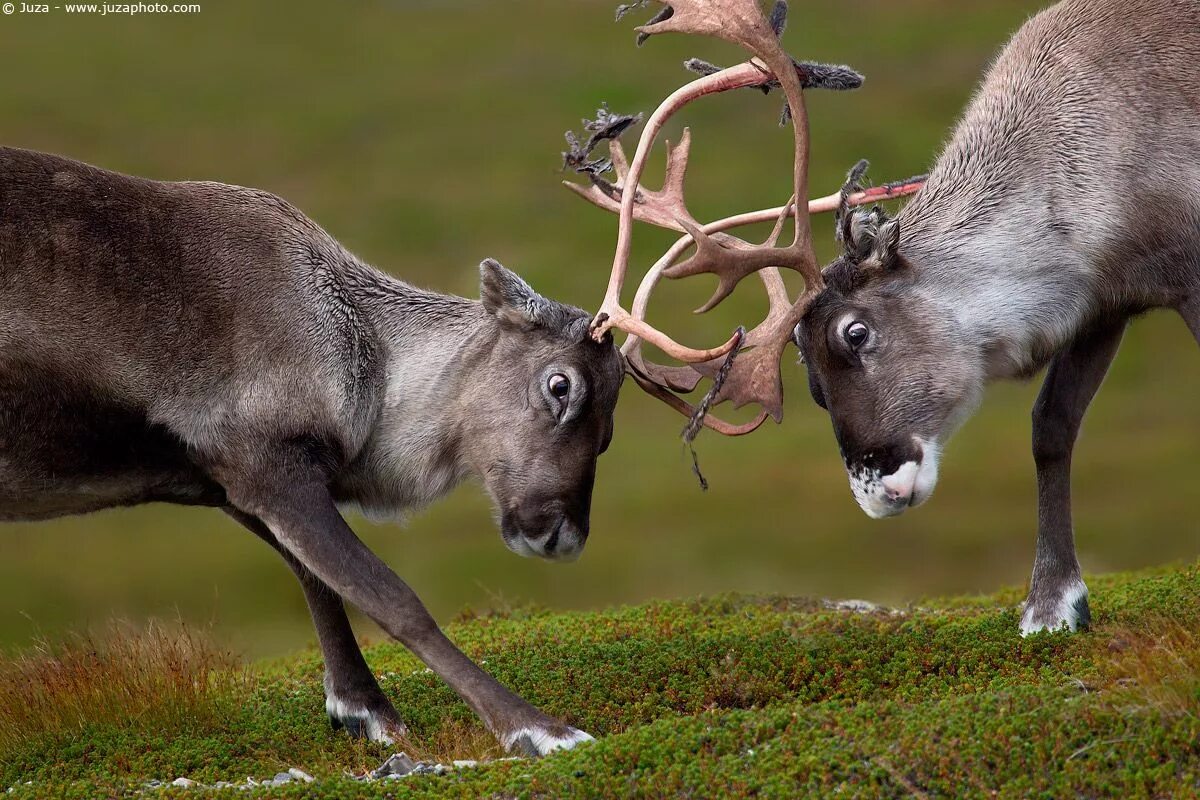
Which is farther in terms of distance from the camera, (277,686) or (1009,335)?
(277,686)

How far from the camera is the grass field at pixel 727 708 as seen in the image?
22.2 ft

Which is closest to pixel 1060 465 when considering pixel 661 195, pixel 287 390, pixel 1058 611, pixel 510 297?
pixel 1058 611

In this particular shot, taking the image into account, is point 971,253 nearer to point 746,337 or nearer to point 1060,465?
point 746,337

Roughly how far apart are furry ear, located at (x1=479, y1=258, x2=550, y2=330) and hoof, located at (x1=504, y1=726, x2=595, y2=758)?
7.79ft

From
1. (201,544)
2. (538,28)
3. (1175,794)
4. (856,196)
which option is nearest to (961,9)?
(538,28)

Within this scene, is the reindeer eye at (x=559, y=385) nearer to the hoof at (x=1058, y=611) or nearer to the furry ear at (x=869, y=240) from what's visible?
the furry ear at (x=869, y=240)

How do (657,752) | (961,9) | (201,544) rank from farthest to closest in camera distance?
(961,9) < (201,544) < (657,752)

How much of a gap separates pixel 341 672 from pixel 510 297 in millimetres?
2397

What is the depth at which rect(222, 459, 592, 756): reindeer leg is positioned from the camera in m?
8.20

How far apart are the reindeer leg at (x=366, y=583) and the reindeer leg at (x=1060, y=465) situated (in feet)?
10.9

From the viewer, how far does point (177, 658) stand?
9.44 metres

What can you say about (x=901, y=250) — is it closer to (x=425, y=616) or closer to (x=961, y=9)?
(x=425, y=616)

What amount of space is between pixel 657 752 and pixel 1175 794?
2.24 meters

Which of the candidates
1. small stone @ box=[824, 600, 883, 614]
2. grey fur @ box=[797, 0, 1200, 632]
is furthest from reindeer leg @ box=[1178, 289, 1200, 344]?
small stone @ box=[824, 600, 883, 614]
